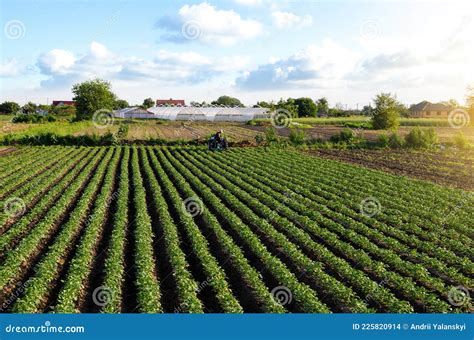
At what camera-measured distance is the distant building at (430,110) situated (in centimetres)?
11344

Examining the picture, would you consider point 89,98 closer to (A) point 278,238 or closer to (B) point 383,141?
(B) point 383,141

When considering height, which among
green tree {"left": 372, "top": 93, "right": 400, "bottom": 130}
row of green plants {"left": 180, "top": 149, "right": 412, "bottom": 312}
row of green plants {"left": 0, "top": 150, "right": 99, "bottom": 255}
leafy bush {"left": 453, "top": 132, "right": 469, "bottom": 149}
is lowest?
row of green plants {"left": 180, "top": 149, "right": 412, "bottom": 312}

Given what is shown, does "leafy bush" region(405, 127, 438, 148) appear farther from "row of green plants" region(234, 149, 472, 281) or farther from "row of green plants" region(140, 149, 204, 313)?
"row of green plants" region(140, 149, 204, 313)

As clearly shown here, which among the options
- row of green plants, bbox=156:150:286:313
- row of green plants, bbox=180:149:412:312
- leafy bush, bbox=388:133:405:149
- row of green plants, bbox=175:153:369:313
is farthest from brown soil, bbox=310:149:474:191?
row of green plants, bbox=156:150:286:313

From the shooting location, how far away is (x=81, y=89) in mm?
87000

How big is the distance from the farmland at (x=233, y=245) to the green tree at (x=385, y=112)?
2253 cm

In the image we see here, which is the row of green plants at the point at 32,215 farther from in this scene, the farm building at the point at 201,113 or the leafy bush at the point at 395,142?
the farm building at the point at 201,113

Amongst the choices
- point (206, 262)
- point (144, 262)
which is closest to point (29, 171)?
point (144, 262)

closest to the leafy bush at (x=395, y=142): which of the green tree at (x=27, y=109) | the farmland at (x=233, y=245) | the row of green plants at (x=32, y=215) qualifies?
the farmland at (x=233, y=245)

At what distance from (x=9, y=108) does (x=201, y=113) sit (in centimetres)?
5856

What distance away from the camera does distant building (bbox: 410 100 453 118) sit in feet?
372

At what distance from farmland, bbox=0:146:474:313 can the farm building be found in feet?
234

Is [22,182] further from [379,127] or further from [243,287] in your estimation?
[379,127]

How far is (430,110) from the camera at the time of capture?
386ft
